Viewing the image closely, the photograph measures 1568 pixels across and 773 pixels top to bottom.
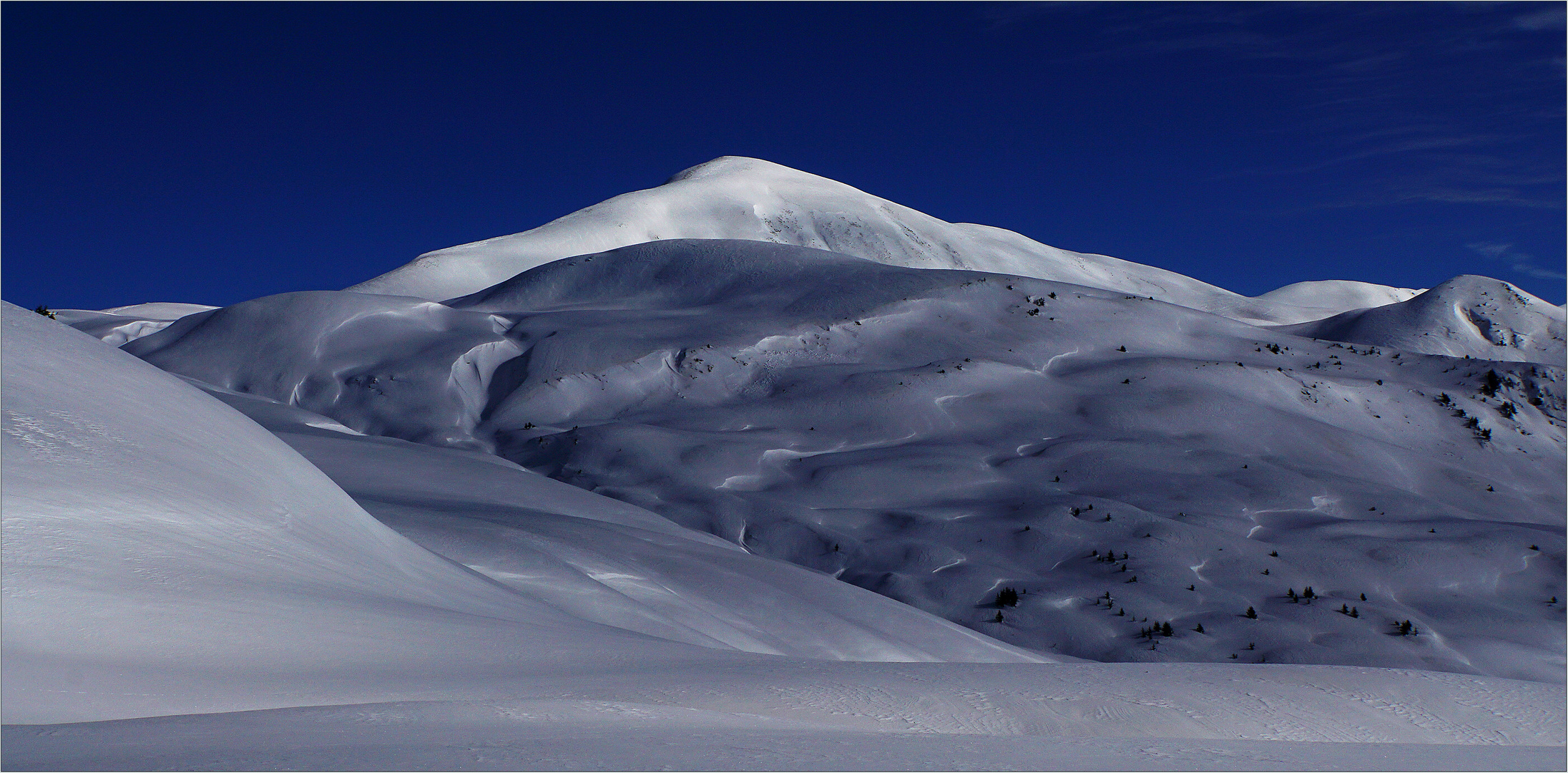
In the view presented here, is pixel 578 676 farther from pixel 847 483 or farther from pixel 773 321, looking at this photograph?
pixel 773 321

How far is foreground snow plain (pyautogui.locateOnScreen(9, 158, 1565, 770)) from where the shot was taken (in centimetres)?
330

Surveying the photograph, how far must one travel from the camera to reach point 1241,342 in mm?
20688

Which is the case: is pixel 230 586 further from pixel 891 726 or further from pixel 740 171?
pixel 740 171

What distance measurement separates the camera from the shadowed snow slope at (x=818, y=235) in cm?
4794

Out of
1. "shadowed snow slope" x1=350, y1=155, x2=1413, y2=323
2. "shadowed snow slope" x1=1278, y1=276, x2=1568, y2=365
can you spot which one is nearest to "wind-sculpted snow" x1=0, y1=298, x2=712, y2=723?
"shadowed snow slope" x1=1278, y1=276, x2=1568, y2=365

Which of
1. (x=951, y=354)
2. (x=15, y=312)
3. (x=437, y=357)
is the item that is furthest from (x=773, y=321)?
(x=15, y=312)

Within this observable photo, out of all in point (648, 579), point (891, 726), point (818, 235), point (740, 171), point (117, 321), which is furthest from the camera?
point (740, 171)

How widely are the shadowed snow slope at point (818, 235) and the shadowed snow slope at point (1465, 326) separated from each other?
16.5m

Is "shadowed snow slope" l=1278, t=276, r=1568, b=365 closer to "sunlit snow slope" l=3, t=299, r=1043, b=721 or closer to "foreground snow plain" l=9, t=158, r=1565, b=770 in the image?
"foreground snow plain" l=9, t=158, r=1565, b=770

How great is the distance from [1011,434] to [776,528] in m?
4.83

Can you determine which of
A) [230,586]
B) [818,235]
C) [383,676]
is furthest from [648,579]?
[818,235]

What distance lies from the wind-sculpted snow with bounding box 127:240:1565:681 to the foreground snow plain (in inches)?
2.9

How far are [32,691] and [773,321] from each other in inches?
688

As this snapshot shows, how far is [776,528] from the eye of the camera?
1312 cm
